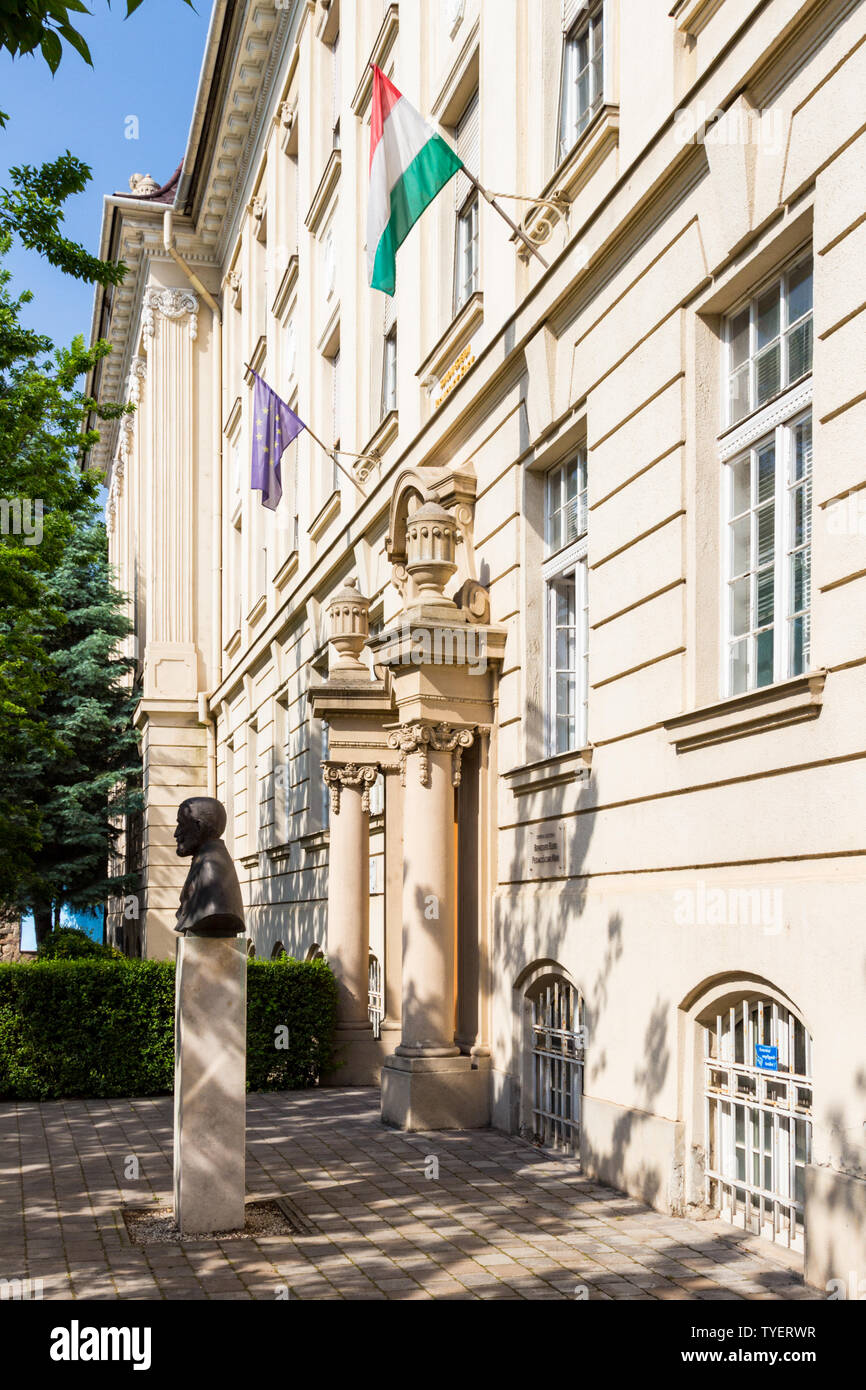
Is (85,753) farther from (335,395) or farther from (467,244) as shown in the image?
(467,244)

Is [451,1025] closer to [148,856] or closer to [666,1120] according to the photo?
[666,1120]

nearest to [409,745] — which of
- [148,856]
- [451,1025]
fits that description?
[451,1025]

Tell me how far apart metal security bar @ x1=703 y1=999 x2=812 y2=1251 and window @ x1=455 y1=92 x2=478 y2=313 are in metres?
8.58

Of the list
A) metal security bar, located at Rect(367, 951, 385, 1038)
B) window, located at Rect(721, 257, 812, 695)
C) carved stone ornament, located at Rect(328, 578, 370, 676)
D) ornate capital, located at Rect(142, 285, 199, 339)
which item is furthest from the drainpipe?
window, located at Rect(721, 257, 812, 695)

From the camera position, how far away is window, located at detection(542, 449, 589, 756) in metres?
11.3

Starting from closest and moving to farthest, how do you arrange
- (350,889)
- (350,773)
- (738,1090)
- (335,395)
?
(738,1090) < (350,773) < (350,889) < (335,395)

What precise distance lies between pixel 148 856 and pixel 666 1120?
2651 centimetres

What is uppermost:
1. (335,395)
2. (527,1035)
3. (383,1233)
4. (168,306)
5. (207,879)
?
(168,306)

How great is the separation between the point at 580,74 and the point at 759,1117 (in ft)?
26.5

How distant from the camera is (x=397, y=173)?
1229 centimetres

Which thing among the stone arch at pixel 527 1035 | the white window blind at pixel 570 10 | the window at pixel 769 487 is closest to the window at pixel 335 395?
the white window blind at pixel 570 10

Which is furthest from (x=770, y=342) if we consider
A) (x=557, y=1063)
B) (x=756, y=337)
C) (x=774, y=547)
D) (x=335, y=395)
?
(x=335, y=395)

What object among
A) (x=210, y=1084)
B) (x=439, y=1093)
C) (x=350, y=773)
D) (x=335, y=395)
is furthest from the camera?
(x=335, y=395)

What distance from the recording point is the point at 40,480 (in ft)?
55.7
